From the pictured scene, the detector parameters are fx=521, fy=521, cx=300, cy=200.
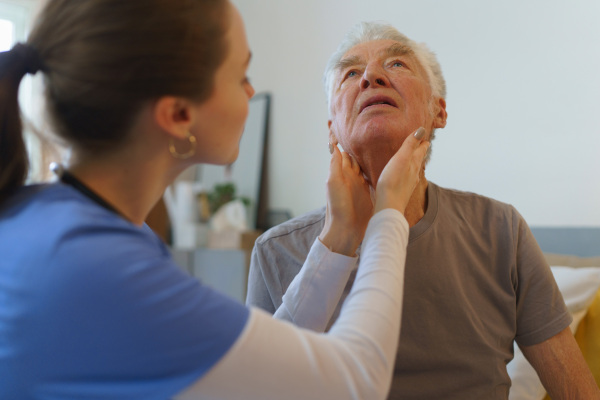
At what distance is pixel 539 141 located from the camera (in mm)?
2008

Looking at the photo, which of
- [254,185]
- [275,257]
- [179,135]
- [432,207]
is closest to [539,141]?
[432,207]

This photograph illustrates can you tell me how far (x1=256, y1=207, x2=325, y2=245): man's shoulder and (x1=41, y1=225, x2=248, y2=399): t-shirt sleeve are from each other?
70 cm

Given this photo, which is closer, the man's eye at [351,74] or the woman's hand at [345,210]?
the woman's hand at [345,210]

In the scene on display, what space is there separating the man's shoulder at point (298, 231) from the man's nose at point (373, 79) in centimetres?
35

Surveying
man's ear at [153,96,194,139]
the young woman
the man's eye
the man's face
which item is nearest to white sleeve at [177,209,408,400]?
the young woman

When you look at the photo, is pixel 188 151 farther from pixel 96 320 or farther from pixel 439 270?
pixel 439 270

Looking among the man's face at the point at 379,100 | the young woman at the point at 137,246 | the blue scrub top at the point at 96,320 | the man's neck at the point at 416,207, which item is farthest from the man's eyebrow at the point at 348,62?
the blue scrub top at the point at 96,320

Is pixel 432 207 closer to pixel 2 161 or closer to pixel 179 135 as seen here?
pixel 179 135

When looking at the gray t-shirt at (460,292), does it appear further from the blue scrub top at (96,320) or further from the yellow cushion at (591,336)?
the blue scrub top at (96,320)

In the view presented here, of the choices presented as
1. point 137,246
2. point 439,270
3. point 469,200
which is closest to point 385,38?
point 469,200

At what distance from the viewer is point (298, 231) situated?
4.39 feet

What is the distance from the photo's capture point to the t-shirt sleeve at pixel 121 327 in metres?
0.59

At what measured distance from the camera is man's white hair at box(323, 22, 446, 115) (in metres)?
1.41

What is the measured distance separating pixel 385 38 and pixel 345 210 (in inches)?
22.5
